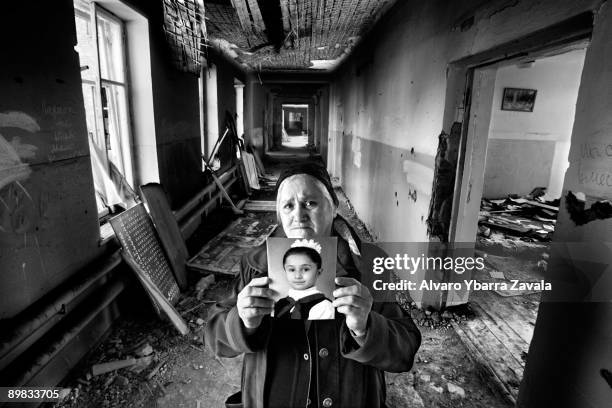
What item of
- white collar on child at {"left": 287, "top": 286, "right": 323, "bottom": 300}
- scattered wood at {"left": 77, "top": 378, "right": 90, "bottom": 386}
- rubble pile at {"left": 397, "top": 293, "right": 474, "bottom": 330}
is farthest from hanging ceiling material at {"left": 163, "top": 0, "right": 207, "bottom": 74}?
rubble pile at {"left": 397, "top": 293, "right": 474, "bottom": 330}

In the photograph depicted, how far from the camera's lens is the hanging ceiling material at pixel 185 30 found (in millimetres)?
3574

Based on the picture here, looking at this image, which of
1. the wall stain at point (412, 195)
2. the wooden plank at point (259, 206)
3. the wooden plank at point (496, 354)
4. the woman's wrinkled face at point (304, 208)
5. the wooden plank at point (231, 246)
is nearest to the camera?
the woman's wrinkled face at point (304, 208)

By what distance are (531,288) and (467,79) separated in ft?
9.05

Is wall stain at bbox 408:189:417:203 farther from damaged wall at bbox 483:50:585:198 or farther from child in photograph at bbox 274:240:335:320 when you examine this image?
damaged wall at bbox 483:50:585:198

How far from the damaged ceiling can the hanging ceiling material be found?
0.31 meters

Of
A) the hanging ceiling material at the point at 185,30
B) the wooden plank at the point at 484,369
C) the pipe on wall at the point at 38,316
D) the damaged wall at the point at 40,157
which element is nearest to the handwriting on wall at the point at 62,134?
the damaged wall at the point at 40,157

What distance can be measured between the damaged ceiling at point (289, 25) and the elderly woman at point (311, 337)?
10.5ft

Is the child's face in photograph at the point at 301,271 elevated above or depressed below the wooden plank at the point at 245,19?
below

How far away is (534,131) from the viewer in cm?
759

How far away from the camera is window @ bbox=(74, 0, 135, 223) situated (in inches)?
120

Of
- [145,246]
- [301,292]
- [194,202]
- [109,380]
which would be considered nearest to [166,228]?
[145,246]

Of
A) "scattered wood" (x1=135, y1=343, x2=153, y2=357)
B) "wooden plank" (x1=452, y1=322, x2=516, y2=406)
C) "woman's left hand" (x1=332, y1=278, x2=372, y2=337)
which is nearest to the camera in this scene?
"woman's left hand" (x1=332, y1=278, x2=372, y2=337)

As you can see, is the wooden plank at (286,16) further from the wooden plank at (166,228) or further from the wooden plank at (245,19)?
the wooden plank at (166,228)

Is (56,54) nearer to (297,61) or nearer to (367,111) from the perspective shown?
(367,111)
